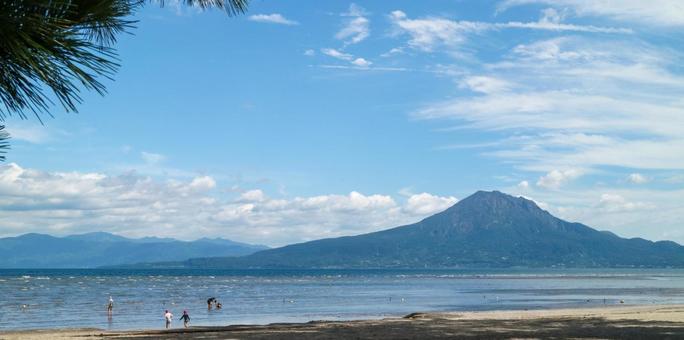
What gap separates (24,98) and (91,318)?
1787 inches

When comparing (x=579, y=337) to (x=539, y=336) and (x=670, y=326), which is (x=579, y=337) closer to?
(x=539, y=336)

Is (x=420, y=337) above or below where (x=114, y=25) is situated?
below

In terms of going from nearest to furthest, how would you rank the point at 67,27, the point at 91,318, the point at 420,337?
the point at 67,27 < the point at 420,337 < the point at 91,318

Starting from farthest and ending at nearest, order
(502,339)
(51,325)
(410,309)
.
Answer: (410,309) < (51,325) < (502,339)

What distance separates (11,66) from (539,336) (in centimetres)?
2171

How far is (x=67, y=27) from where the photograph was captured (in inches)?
206

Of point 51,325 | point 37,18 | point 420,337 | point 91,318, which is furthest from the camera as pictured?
point 91,318

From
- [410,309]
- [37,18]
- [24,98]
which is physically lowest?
[410,309]

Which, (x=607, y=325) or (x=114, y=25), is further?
(x=607, y=325)

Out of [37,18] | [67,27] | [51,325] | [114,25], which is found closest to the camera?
[37,18]

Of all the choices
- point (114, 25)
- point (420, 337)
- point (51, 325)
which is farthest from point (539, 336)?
point (51, 325)

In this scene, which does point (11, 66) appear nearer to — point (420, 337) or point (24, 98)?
point (24, 98)

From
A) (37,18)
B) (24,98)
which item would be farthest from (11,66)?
(37,18)

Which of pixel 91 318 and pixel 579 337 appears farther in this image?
pixel 91 318
